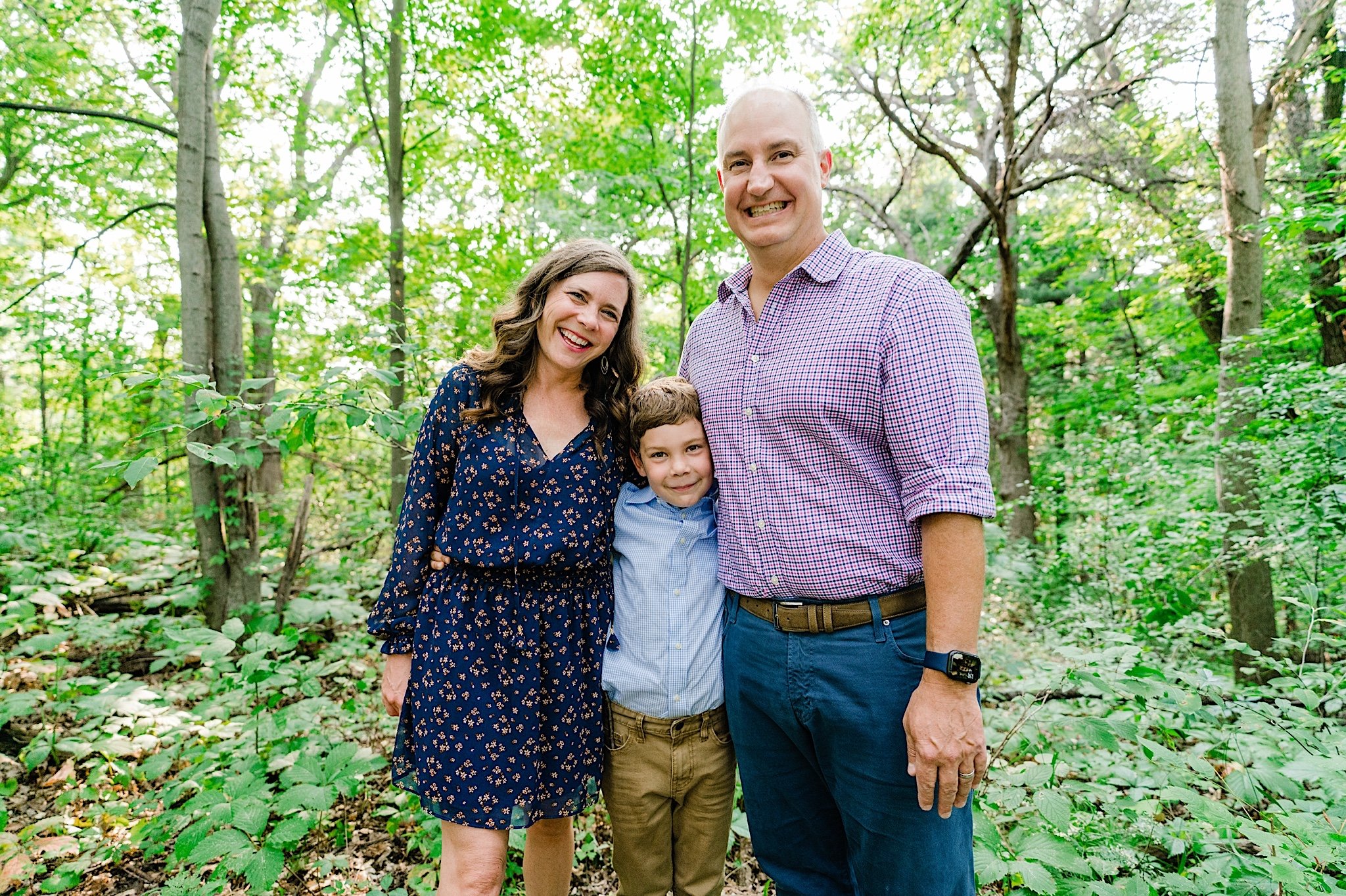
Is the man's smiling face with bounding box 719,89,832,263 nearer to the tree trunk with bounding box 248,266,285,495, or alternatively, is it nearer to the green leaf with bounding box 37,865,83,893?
the green leaf with bounding box 37,865,83,893

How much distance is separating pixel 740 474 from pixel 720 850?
112 cm

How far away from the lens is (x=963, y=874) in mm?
1608

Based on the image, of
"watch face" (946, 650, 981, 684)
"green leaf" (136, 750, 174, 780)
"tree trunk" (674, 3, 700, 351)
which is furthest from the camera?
"tree trunk" (674, 3, 700, 351)

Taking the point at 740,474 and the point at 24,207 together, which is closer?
the point at 740,474

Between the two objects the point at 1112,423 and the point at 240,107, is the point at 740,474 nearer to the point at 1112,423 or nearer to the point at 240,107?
the point at 1112,423

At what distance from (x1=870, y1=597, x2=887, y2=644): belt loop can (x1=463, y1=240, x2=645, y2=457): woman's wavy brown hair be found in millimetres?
890

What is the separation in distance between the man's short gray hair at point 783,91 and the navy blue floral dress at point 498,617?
99cm

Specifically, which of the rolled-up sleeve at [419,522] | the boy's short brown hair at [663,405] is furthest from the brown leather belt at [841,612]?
the rolled-up sleeve at [419,522]

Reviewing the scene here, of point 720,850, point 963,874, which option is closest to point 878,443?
point 963,874

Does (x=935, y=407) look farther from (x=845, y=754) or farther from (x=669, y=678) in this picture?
(x=669, y=678)

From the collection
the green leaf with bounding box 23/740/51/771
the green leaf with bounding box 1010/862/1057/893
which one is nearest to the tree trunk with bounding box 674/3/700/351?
→ the green leaf with bounding box 1010/862/1057/893

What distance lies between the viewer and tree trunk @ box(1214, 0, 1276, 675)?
493 cm

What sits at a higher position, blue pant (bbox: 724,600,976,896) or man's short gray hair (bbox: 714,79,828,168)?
man's short gray hair (bbox: 714,79,828,168)

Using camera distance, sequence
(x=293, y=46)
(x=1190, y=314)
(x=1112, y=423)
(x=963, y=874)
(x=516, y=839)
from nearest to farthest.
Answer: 1. (x=963, y=874)
2. (x=516, y=839)
3. (x=293, y=46)
4. (x=1112, y=423)
5. (x=1190, y=314)
